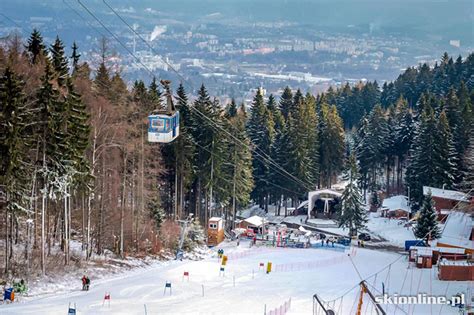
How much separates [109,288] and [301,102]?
150ft

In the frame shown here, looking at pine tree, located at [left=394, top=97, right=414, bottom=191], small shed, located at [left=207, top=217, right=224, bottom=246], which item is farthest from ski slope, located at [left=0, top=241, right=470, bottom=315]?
pine tree, located at [left=394, top=97, right=414, bottom=191]

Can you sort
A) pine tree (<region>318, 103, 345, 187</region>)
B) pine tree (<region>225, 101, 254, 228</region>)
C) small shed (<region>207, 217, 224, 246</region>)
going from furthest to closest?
pine tree (<region>318, 103, 345, 187</region>), pine tree (<region>225, 101, 254, 228</region>), small shed (<region>207, 217, 224, 246</region>)

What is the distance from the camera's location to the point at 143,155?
43500 millimetres

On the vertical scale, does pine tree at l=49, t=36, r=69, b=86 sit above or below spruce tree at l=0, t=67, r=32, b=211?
above

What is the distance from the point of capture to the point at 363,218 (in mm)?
58656

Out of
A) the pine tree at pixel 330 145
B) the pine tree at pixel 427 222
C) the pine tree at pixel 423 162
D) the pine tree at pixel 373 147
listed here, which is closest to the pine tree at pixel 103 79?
the pine tree at pixel 427 222

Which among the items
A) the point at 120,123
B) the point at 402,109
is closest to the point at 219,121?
the point at 120,123

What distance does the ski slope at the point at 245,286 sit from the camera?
29.5 m

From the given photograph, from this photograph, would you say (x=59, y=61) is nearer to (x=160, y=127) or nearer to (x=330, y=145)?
(x=160, y=127)

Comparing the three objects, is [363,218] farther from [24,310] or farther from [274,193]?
[24,310]

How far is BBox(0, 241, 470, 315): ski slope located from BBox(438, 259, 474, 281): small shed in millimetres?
531

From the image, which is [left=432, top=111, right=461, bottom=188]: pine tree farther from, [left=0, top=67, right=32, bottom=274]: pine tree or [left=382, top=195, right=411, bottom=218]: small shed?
[left=0, top=67, right=32, bottom=274]: pine tree

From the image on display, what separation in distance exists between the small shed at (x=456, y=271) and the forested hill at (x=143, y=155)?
11630 mm

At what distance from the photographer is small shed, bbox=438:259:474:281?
37.1 metres
